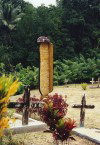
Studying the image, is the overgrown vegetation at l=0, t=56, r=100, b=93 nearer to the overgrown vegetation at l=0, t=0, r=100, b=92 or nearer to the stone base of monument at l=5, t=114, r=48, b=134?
the overgrown vegetation at l=0, t=0, r=100, b=92

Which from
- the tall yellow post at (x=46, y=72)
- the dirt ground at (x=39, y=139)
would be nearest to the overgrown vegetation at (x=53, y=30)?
the tall yellow post at (x=46, y=72)

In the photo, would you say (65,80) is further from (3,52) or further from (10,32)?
(10,32)

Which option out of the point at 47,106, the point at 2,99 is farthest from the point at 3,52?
the point at 2,99

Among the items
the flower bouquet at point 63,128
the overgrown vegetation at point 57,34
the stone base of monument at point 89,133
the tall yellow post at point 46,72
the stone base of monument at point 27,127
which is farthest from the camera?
the overgrown vegetation at point 57,34

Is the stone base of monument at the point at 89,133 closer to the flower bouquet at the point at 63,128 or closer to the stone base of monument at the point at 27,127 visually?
the stone base of monument at the point at 27,127

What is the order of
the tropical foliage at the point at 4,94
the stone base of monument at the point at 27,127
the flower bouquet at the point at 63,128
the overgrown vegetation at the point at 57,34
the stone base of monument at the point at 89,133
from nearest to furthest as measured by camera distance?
the tropical foliage at the point at 4,94, the flower bouquet at the point at 63,128, the stone base of monument at the point at 89,133, the stone base of monument at the point at 27,127, the overgrown vegetation at the point at 57,34

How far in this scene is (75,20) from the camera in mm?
36625

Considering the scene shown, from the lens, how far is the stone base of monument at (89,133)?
8.61m

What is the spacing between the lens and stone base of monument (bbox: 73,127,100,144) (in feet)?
28.2

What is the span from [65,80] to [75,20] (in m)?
11.4

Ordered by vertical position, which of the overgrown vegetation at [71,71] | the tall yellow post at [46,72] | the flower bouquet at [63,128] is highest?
the tall yellow post at [46,72]

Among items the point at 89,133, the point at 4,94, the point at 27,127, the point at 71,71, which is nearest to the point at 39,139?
the point at 27,127

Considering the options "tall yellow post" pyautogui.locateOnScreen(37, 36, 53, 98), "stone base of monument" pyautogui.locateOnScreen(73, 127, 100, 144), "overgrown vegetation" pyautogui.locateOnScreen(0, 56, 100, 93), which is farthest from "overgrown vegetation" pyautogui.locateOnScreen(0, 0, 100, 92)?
"stone base of monument" pyautogui.locateOnScreen(73, 127, 100, 144)

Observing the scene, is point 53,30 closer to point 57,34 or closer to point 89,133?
point 57,34
